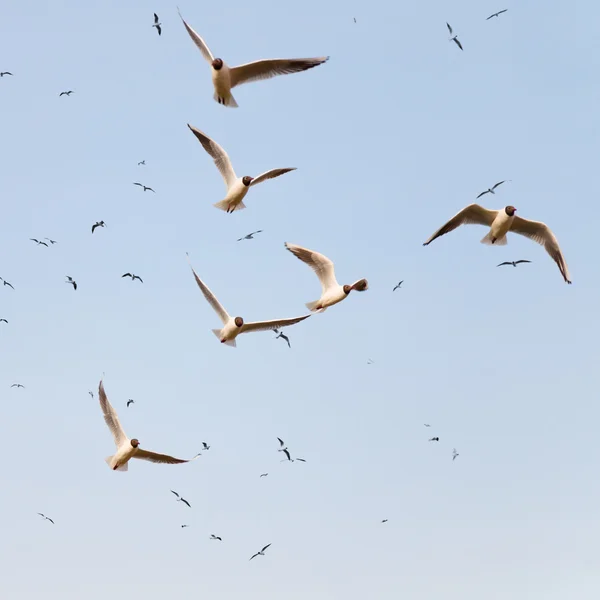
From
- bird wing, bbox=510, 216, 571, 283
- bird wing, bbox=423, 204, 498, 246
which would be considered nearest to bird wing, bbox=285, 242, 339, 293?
bird wing, bbox=423, 204, 498, 246

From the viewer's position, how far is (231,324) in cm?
4291

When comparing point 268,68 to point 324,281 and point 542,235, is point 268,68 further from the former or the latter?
point 542,235

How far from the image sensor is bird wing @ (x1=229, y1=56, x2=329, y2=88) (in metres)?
40.4

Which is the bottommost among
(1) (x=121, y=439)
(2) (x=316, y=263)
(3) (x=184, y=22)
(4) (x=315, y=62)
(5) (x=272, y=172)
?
(1) (x=121, y=439)

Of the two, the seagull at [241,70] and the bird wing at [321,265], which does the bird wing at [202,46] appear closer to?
the seagull at [241,70]

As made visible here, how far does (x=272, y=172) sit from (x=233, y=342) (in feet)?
16.2

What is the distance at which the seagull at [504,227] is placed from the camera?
1645 inches

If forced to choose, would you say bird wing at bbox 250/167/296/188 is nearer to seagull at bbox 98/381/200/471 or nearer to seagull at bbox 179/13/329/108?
seagull at bbox 179/13/329/108

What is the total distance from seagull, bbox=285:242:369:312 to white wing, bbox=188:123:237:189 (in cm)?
254

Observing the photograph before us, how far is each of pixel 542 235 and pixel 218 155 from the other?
30.9ft

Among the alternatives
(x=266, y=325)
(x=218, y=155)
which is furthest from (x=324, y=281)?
(x=218, y=155)

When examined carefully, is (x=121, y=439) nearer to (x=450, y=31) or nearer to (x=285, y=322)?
(x=285, y=322)

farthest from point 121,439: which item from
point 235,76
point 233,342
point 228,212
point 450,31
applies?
point 450,31

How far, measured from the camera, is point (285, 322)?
43094 mm
